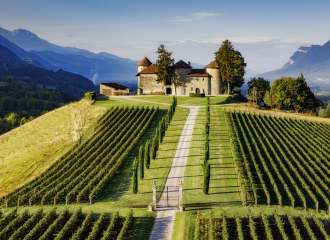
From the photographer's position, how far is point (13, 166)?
41.9 meters

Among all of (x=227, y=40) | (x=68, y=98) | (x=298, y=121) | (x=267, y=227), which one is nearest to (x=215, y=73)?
(x=227, y=40)

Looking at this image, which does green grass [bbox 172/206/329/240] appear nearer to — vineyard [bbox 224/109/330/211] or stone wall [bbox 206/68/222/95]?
vineyard [bbox 224/109/330/211]

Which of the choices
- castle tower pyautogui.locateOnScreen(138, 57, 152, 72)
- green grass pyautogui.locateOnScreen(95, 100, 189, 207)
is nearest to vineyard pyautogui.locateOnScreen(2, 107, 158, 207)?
green grass pyautogui.locateOnScreen(95, 100, 189, 207)

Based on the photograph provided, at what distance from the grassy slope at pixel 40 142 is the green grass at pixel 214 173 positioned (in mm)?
19761

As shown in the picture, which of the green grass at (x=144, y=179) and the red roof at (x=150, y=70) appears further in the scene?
the red roof at (x=150, y=70)

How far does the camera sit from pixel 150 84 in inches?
3110

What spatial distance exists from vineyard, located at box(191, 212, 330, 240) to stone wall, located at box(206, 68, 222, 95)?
182 ft

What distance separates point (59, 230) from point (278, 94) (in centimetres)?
6326

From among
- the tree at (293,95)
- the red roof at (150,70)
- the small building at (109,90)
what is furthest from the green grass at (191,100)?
the tree at (293,95)

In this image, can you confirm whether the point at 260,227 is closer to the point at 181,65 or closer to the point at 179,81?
the point at 179,81

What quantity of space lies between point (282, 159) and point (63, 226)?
26974 millimetres

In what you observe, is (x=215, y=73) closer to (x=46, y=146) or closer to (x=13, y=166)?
(x=46, y=146)

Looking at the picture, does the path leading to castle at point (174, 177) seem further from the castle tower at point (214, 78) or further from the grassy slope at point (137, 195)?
the castle tower at point (214, 78)

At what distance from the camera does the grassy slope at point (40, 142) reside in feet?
128
